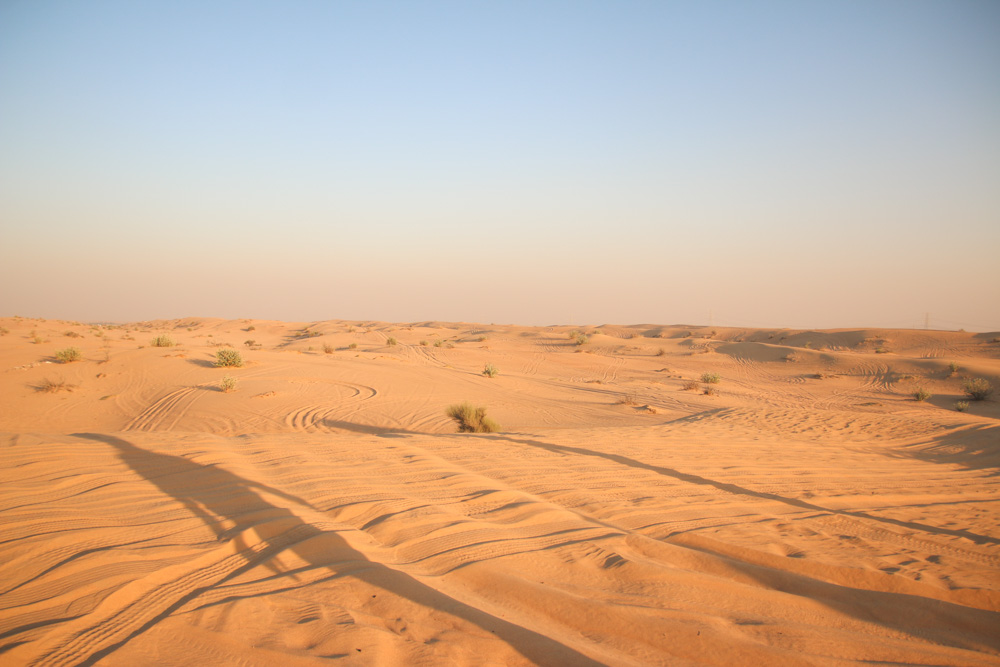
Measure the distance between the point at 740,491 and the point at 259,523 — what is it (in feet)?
16.0

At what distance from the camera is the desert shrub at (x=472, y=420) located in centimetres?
1030

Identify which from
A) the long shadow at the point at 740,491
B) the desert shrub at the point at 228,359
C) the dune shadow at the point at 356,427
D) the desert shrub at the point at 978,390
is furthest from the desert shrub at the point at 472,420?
the desert shrub at the point at 978,390

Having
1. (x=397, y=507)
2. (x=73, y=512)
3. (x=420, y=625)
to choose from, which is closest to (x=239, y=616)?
(x=420, y=625)

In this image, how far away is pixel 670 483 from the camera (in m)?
5.83

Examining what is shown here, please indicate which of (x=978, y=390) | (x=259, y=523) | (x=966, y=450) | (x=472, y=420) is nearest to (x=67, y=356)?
(x=472, y=420)

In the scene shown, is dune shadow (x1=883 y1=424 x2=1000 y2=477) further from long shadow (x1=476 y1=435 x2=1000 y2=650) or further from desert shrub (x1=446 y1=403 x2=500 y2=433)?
desert shrub (x1=446 y1=403 x2=500 y2=433)

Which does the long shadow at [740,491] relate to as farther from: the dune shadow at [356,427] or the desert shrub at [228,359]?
the desert shrub at [228,359]

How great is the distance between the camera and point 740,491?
5.66 meters

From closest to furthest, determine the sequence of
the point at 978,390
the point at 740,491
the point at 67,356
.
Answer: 1. the point at 740,491
2. the point at 67,356
3. the point at 978,390

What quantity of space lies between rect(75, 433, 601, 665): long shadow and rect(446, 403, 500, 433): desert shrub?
18.0 ft

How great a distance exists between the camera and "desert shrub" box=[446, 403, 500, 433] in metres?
10.3

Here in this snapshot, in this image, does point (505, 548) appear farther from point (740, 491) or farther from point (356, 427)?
point (356, 427)

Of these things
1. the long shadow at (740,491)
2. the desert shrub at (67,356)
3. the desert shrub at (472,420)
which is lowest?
the desert shrub at (472,420)

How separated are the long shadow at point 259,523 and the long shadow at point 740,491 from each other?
12.7 feet
